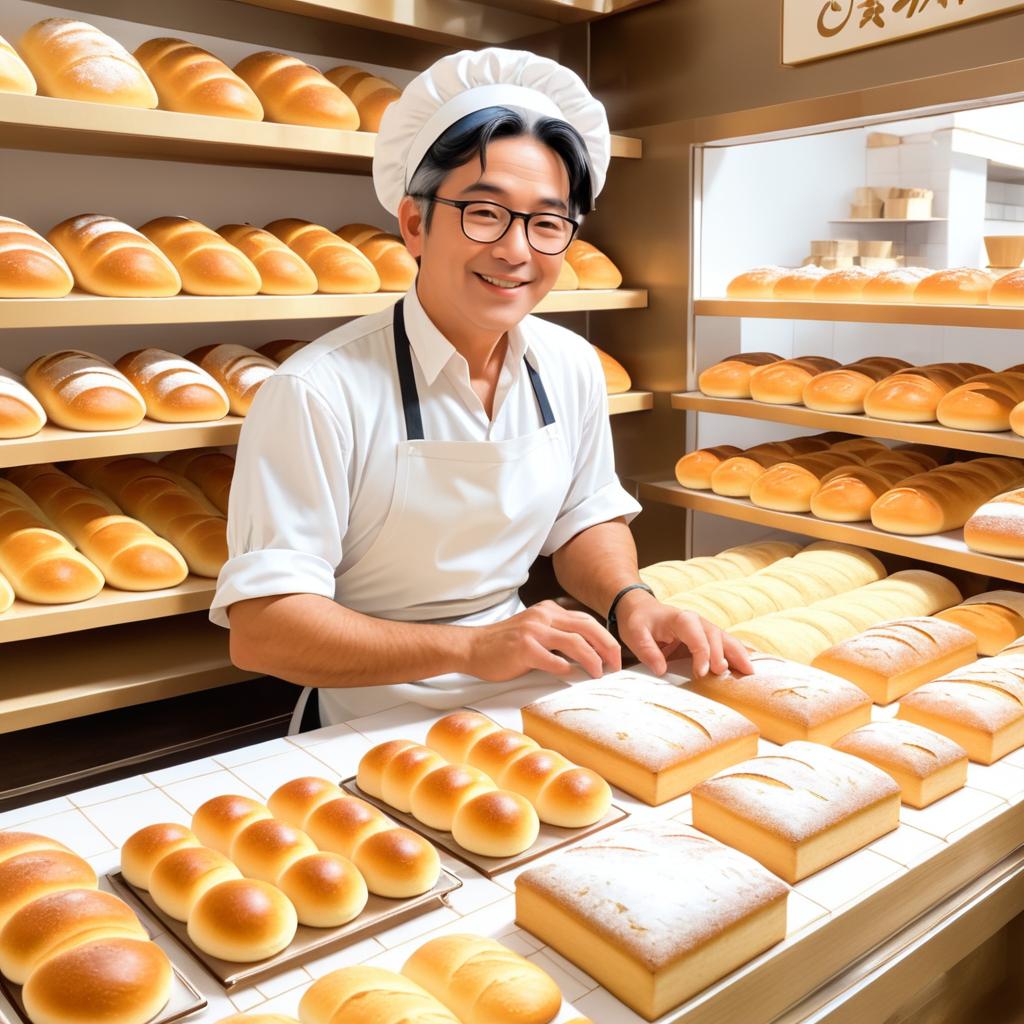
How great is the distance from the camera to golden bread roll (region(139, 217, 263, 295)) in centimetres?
196

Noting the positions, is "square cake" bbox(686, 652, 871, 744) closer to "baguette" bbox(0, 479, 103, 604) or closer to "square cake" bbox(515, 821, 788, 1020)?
"square cake" bbox(515, 821, 788, 1020)

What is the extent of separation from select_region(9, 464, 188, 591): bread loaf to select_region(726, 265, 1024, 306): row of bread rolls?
1476 millimetres

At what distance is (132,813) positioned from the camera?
3.80 feet

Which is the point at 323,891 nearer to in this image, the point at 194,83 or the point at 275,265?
the point at 275,265

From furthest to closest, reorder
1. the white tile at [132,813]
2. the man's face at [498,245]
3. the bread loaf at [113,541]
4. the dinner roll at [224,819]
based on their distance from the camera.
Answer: the bread loaf at [113,541], the man's face at [498,245], the white tile at [132,813], the dinner roll at [224,819]

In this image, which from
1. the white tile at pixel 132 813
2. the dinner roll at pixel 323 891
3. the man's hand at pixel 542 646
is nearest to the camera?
the dinner roll at pixel 323 891

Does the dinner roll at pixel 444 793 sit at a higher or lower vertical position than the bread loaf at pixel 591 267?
lower

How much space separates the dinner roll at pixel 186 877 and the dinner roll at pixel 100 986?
0.09m

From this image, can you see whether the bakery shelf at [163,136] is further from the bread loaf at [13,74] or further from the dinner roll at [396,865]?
the dinner roll at [396,865]

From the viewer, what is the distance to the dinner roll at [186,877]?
91 cm

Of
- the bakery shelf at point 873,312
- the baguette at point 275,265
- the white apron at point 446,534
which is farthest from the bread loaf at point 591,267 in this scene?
the white apron at point 446,534

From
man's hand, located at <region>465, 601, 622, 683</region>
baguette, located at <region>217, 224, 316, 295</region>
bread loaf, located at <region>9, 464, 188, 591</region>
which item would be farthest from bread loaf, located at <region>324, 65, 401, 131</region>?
man's hand, located at <region>465, 601, 622, 683</region>

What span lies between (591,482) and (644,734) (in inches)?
34.2

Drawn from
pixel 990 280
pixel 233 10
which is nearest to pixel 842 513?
pixel 990 280
